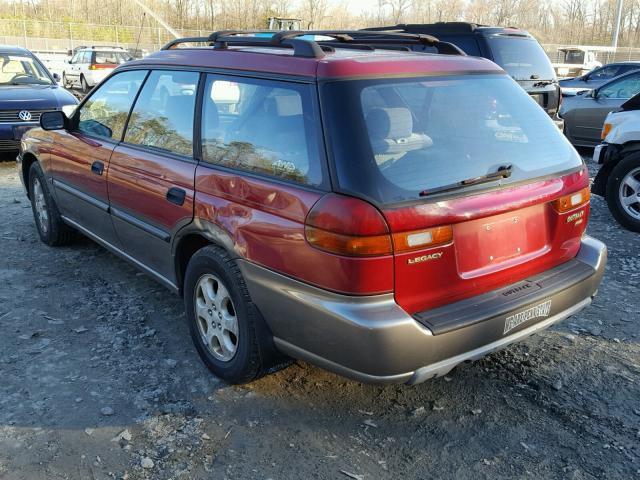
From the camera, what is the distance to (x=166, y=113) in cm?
391

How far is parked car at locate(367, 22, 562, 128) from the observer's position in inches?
350

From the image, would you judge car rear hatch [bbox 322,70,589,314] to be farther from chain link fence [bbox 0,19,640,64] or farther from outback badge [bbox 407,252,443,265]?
chain link fence [bbox 0,19,640,64]

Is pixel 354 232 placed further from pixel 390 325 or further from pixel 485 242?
pixel 485 242

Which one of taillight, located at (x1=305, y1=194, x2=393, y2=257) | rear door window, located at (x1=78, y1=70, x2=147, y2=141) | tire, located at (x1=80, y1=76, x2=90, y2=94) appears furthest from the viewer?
tire, located at (x1=80, y1=76, x2=90, y2=94)

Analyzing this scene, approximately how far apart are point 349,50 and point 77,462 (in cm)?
253

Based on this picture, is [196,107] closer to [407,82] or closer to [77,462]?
[407,82]

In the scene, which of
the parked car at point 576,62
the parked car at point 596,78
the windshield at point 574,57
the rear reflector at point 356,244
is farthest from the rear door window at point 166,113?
the windshield at point 574,57

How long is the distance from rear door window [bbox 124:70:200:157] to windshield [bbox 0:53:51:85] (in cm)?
738

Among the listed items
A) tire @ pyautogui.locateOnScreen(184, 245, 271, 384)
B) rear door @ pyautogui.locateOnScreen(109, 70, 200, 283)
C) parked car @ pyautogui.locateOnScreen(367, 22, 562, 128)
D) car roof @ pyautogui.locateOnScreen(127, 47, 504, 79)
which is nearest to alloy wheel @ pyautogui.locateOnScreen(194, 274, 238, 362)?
tire @ pyautogui.locateOnScreen(184, 245, 271, 384)

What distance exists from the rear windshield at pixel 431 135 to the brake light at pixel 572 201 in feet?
0.52

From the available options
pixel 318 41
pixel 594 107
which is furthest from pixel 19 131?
pixel 594 107

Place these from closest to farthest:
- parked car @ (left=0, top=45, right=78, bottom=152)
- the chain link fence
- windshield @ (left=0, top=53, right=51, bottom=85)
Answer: parked car @ (left=0, top=45, right=78, bottom=152) → windshield @ (left=0, top=53, right=51, bottom=85) → the chain link fence

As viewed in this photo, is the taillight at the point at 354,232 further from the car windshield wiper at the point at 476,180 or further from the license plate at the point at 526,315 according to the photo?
the license plate at the point at 526,315

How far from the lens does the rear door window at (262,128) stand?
286cm
